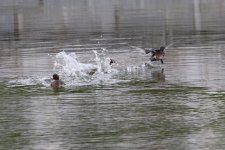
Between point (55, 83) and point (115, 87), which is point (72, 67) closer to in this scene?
point (55, 83)

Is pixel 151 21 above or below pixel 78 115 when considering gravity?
above

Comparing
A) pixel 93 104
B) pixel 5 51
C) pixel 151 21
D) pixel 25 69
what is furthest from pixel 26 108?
pixel 151 21

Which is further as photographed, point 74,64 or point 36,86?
point 74,64

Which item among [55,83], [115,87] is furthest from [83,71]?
[115,87]

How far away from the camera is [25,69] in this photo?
2164 centimetres

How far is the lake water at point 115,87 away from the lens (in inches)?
497

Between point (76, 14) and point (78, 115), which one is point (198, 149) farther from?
point (76, 14)

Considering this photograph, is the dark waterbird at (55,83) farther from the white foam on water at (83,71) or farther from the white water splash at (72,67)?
the white water splash at (72,67)

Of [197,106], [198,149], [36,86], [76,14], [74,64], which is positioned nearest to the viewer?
[198,149]

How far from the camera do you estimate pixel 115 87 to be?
17953 mm

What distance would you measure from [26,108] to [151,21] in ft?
70.8

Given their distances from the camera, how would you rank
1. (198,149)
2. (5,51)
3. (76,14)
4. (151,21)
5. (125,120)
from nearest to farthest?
(198,149), (125,120), (5,51), (151,21), (76,14)

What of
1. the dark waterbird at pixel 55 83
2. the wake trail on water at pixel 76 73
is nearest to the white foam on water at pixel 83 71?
the wake trail on water at pixel 76 73

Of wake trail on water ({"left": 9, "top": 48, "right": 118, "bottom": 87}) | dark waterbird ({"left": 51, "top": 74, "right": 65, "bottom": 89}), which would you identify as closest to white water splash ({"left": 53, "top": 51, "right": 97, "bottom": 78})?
wake trail on water ({"left": 9, "top": 48, "right": 118, "bottom": 87})
